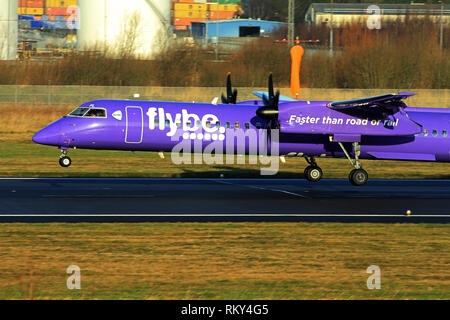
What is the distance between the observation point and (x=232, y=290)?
12.8m

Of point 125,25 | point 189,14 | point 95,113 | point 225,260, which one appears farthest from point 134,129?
point 189,14

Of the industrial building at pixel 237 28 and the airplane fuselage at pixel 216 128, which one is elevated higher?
the industrial building at pixel 237 28

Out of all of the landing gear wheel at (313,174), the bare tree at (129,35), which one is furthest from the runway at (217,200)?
the bare tree at (129,35)

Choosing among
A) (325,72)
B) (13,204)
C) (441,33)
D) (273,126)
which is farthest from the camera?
(441,33)

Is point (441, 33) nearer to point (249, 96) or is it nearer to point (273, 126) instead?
point (249, 96)

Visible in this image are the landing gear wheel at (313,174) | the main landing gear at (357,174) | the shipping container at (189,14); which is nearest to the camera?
the main landing gear at (357,174)

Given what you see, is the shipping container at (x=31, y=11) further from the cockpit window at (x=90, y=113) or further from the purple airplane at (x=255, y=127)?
the purple airplane at (x=255, y=127)

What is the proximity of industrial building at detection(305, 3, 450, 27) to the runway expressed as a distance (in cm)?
5376

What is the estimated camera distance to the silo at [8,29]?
2657 inches

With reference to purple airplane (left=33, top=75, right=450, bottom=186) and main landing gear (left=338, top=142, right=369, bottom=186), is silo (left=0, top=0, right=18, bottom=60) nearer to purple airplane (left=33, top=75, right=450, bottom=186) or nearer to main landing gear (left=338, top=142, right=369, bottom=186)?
purple airplane (left=33, top=75, right=450, bottom=186)

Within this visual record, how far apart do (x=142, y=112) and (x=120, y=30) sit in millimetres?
46379

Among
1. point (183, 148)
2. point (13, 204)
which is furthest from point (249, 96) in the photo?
point (13, 204)

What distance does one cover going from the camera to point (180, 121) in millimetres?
26094

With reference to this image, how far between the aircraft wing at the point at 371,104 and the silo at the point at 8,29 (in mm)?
48480
